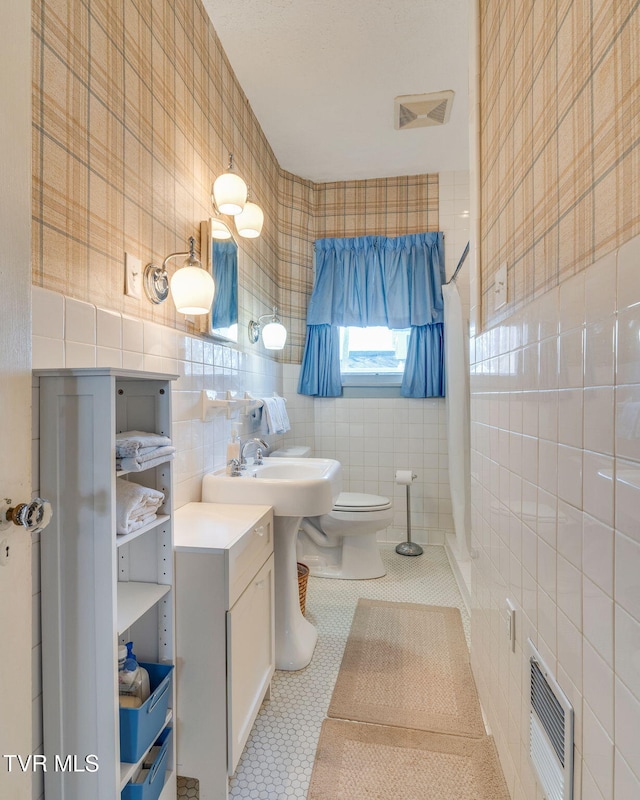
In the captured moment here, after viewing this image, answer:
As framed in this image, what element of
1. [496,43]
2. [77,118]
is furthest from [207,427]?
[496,43]

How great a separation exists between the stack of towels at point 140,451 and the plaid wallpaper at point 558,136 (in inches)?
37.9

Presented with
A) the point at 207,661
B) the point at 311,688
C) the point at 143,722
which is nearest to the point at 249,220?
the point at 207,661

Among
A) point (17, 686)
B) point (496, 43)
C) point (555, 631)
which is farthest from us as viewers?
point (496, 43)

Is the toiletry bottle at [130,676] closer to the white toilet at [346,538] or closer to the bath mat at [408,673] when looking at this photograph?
the bath mat at [408,673]

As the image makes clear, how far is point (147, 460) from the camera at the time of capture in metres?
0.95

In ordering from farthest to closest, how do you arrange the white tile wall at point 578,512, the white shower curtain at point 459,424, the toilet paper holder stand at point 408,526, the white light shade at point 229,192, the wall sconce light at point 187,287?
the toilet paper holder stand at point 408,526 < the white shower curtain at point 459,424 < the white light shade at point 229,192 < the wall sconce light at point 187,287 < the white tile wall at point 578,512

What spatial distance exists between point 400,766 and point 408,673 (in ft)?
1.43

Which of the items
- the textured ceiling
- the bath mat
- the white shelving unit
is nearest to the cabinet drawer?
the white shelving unit

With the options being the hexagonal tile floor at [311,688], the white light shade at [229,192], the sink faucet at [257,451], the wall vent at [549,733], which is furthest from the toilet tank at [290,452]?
the wall vent at [549,733]

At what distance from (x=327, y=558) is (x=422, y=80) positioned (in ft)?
9.04

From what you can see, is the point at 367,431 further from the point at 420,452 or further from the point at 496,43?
the point at 496,43

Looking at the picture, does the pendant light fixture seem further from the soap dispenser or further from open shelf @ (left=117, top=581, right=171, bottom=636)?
open shelf @ (left=117, top=581, right=171, bottom=636)

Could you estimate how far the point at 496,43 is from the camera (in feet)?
4.30

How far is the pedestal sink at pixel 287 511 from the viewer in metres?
1.54
